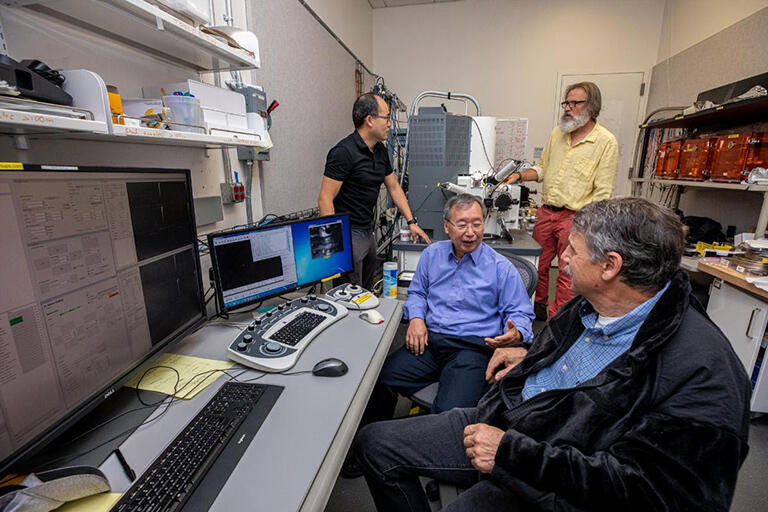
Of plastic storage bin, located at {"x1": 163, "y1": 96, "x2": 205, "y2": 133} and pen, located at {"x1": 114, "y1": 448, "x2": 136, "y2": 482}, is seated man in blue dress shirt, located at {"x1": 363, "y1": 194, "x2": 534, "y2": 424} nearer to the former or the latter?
pen, located at {"x1": 114, "y1": 448, "x2": 136, "y2": 482}

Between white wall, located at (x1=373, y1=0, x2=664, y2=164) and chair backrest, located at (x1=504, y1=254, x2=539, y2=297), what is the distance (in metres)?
3.28

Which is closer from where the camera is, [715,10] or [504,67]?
[715,10]

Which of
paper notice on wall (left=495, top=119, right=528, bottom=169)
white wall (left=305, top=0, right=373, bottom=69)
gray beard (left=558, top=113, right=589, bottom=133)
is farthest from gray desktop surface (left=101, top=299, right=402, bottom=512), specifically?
paper notice on wall (left=495, top=119, right=528, bottom=169)

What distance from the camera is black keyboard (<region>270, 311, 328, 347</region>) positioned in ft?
3.93

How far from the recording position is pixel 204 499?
0.66 m

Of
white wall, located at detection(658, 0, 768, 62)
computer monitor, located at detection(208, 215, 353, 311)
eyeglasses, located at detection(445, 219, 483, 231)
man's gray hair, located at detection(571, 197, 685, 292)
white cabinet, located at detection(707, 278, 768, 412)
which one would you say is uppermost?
white wall, located at detection(658, 0, 768, 62)

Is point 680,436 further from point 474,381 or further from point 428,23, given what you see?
point 428,23

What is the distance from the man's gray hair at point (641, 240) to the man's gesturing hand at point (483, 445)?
51 centimetres

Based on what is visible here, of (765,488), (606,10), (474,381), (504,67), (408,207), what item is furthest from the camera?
(504,67)

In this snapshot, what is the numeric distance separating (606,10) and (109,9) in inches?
192

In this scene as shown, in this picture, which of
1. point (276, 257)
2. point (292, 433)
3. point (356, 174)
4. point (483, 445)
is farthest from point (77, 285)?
point (356, 174)

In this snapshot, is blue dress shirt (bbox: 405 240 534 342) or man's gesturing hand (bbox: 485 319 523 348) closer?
man's gesturing hand (bbox: 485 319 523 348)

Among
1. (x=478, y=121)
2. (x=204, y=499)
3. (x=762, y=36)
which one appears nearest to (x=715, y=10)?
(x=762, y=36)

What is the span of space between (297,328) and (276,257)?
0.97 feet
